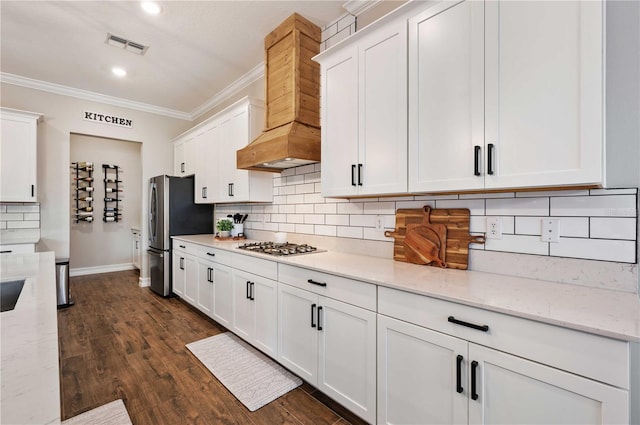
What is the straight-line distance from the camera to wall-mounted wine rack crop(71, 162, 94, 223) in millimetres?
5480

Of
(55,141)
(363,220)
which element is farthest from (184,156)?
(363,220)

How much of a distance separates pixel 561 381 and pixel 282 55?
9.51ft

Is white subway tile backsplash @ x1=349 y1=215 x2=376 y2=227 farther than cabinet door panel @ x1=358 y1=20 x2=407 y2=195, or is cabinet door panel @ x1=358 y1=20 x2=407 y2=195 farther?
white subway tile backsplash @ x1=349 y1=215 x2=376 y2=227

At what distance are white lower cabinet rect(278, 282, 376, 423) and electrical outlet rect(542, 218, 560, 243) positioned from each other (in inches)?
38.5

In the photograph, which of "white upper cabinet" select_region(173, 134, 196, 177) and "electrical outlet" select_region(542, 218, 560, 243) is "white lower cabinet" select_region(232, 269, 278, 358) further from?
"white upper cabinet" select_region(173, 134, 196, 177)

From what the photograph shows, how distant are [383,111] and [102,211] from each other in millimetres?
6113

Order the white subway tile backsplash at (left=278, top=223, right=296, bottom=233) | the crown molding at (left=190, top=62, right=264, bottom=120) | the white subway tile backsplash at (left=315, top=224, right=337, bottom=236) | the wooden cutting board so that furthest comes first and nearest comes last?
the crown molding at (left=190, top=62, right=264, bottom=120)
the white subway tile backsplash at (left=278, top=223, right=296, bottom=233)
the white subway tile backsplash at (left=315, top=224, right=337, bottom=236)
the wooden cutting board

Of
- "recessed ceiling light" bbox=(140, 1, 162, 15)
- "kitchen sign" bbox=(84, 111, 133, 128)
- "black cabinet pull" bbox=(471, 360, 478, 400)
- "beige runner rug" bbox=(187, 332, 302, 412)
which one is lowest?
"beige runner rug" bbox=(187, 332, 302, 412)

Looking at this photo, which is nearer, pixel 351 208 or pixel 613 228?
pixel 613 228

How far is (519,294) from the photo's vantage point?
51.3 inches

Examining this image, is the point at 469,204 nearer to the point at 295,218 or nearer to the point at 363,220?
the point at 363,220

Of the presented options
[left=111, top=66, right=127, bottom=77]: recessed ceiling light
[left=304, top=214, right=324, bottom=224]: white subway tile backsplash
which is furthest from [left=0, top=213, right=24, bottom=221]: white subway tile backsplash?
[left=304, top=214, right=324, bottom=224]: white subway tile backsplash

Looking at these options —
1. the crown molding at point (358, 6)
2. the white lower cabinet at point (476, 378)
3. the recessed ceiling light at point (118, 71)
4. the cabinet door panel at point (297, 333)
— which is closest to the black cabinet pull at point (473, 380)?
the white lower cabinet at point (476, 378)

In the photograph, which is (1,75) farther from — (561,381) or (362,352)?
(561,381)
